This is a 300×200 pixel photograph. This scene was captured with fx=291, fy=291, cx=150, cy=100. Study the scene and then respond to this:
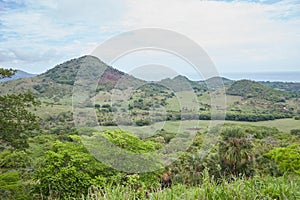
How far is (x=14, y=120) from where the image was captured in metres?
12.1

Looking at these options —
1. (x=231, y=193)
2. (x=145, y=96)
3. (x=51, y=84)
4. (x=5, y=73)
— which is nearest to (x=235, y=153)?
(x=145, y=96)

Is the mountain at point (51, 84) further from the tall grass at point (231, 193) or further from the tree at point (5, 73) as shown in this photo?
the tall grass at point (231, 193)

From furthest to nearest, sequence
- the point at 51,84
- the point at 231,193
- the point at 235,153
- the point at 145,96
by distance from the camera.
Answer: the point at 51,84
the point at 145,96
the point at 235,153
the point at 231,193

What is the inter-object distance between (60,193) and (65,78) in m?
48.7

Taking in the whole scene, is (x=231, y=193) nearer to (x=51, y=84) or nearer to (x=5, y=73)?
(x=5, y=73)

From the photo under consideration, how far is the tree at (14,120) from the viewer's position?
11516 mm

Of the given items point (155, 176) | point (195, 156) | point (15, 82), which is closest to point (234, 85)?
point (15, 82)

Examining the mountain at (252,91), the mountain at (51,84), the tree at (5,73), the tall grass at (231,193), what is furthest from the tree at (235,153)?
the mountain at (252,91)

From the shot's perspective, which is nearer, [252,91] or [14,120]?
[14,120]

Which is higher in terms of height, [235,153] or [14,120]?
[14,120]

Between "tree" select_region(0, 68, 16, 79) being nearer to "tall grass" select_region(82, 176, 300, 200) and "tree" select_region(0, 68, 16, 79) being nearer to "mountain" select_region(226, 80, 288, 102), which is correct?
"tall grass" select_region(82, 176, 300, 200)

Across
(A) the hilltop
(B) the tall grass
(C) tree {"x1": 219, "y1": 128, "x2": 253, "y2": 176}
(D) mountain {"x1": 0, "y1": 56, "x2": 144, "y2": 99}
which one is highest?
(D) mountain {"x1": 0, "y1": 56, "x2": 144, "y2": 99}

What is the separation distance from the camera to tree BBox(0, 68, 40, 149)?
11516mm

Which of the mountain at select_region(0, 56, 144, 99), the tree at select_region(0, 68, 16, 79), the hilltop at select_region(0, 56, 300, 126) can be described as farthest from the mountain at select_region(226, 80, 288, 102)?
the tree at select_region(0, 68, 16, 79)
